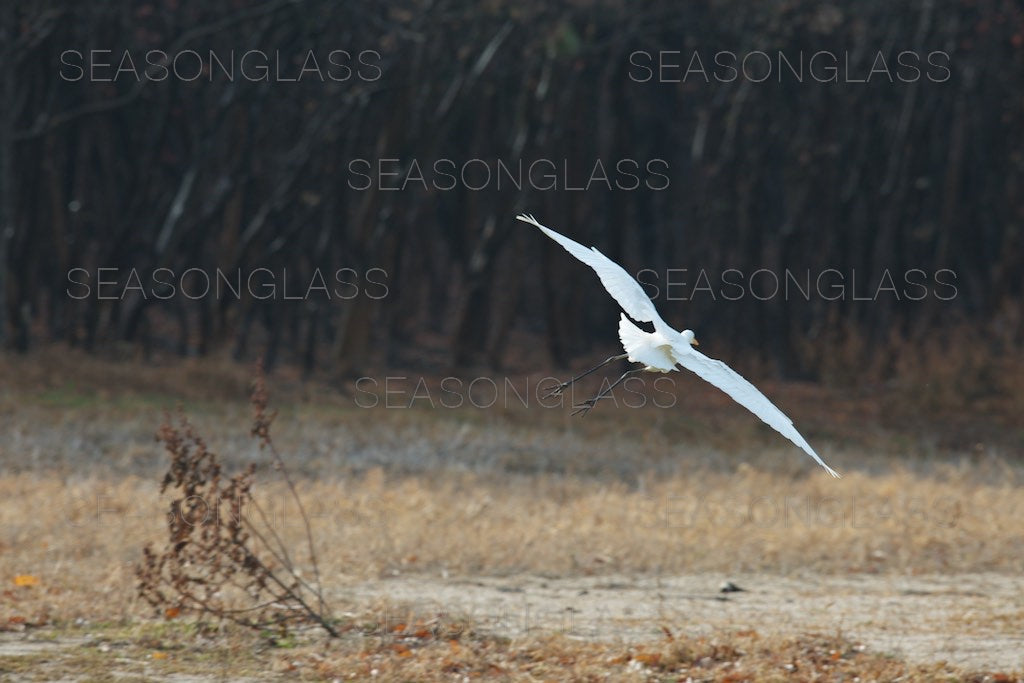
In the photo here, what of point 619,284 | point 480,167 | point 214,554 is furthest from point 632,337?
point 480,167

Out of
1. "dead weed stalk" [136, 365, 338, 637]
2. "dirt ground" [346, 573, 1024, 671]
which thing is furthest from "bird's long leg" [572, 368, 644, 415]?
"dead weed stalk" [136, 365, 338, 637]

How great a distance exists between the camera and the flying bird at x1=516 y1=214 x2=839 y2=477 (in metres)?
4.97

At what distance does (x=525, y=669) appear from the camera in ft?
19.8

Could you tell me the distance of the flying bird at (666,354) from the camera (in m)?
4.97

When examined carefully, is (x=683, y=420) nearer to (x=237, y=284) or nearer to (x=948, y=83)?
(x=237, y=284)

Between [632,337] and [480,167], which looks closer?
[632,337]

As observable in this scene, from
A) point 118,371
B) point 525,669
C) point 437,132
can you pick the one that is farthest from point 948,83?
point 525,669

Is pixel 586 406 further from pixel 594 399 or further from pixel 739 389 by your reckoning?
pixel 739 389

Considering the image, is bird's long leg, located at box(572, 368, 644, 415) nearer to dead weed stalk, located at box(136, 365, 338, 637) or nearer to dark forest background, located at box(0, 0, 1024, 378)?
dead weed stalk, located at box(136, 365, 338, 637)

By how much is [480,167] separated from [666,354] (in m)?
15.1

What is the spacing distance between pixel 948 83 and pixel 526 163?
6.34 m

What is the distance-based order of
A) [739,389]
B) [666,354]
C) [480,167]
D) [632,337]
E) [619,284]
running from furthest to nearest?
[480,167] < [619,284] < [632,337] < [666,354] < [739,389]

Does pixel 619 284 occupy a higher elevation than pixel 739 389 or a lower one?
higher

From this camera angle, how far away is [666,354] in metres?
5.47
